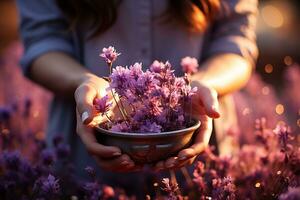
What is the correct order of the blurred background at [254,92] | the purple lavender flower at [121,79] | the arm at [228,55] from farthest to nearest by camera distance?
the blurred background at [254,92], the arm at [228,55], the purple lavender flower at [121,79]

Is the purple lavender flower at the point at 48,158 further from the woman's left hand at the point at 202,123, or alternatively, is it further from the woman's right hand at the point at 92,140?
the woman's left hand at the point at 202,123

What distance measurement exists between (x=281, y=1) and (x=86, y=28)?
18.7ft

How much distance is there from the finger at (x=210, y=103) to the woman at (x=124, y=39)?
37 centimetres

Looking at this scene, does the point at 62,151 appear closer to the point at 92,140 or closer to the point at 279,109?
the point at 92,140

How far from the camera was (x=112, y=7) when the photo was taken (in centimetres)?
187

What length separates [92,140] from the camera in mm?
1278

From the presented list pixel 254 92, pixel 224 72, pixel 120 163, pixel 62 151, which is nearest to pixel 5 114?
pixel 62 151

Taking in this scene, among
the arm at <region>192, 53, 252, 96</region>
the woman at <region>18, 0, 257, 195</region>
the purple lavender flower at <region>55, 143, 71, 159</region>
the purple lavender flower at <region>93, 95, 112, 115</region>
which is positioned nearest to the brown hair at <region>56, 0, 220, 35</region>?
the woman at <region>18, 0, 257, 195</region>

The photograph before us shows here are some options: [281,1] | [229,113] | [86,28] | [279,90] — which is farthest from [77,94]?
[281,1]

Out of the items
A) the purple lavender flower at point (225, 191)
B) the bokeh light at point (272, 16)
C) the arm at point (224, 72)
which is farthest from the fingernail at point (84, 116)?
the bokeh light at point (272, 16)

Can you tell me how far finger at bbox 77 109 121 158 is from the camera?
1.23 m

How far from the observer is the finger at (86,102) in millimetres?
1237

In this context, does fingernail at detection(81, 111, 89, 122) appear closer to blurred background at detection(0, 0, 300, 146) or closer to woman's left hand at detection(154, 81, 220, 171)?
woman's left hand at detection(154, 81, 220, 171)

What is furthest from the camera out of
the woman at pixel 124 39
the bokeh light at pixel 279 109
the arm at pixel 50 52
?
the bokeh light at pixel 279 109
